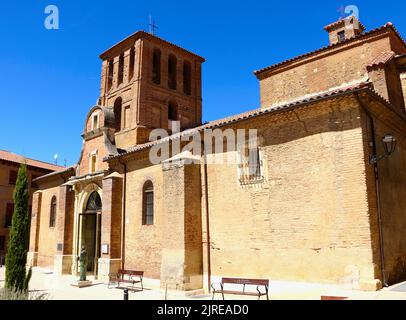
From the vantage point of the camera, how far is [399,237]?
10742 mm

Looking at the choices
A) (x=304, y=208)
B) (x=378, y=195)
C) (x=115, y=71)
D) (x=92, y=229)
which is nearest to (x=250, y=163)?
(x=304, y=208)

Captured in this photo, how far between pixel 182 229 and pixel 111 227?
4555mm

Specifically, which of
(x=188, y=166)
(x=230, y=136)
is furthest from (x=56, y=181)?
(x=230, y=136)

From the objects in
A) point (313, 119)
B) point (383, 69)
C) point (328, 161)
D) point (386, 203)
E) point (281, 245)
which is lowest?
point (281, 245)

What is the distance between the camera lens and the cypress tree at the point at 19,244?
1027cm

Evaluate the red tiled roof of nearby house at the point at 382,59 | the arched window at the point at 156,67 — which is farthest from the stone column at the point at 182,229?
the arched window at the point at 156,67

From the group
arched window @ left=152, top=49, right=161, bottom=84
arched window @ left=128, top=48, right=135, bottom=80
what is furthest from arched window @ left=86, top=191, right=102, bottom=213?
arched window @ left=152, top=49, right=161, bottom=84

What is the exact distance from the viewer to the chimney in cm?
1855

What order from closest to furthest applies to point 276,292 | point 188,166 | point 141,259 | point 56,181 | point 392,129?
point 276,292
point 392,129
point 188,166
point 141,259
point 56,181

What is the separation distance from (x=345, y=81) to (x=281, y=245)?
8321mm

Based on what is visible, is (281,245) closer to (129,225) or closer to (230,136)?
(230,136)

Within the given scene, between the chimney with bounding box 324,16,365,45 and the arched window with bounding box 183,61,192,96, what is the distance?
8798 millimetres

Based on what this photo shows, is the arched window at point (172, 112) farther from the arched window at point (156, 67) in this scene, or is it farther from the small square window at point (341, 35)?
the small square window at point (341, 35)

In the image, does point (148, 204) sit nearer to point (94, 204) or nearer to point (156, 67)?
point (94, 204)
